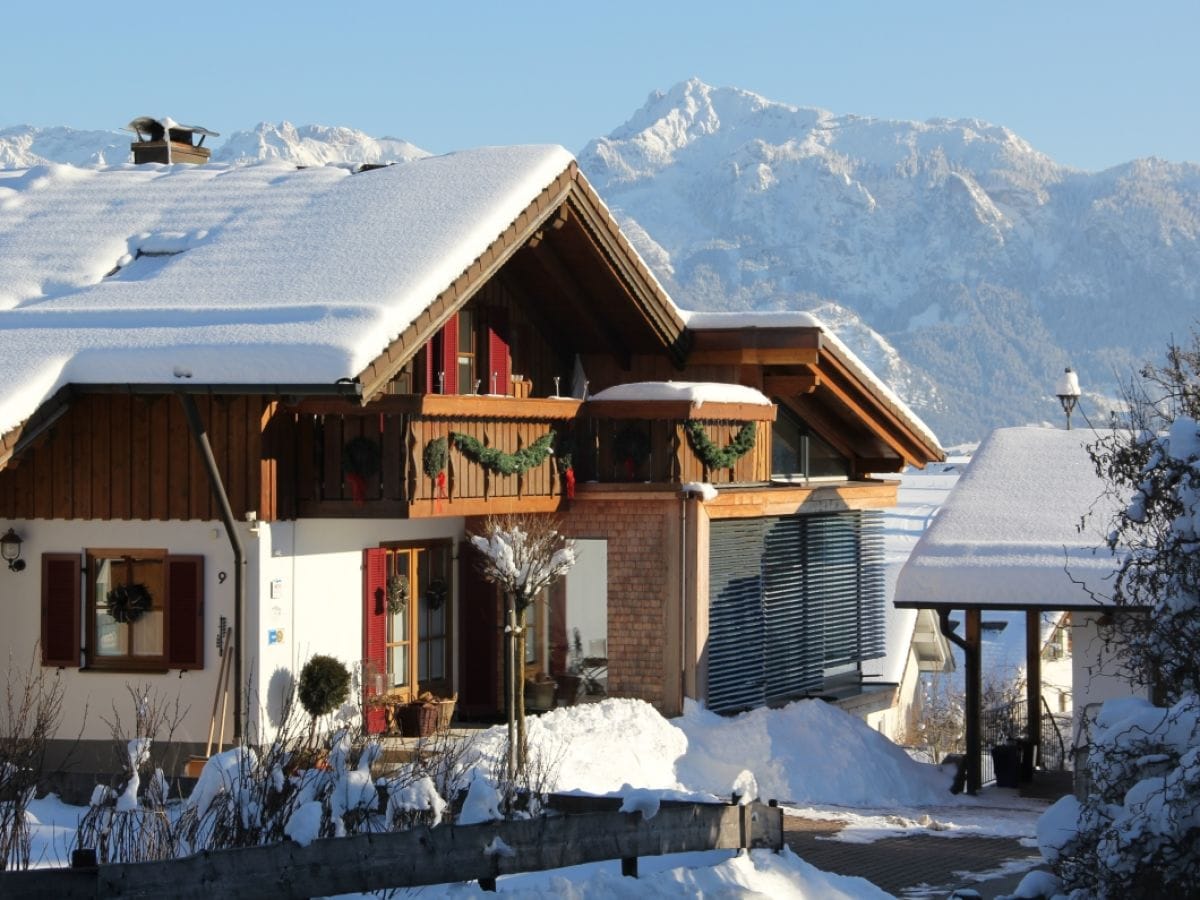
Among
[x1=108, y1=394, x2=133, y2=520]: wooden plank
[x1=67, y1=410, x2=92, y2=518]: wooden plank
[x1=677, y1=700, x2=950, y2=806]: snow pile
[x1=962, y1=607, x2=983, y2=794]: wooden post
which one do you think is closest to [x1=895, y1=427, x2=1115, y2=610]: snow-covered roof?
[x1=962, y1=607, x2=983, y2=794]: wooden post

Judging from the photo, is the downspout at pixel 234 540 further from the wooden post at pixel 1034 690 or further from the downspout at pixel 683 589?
the wooden post at pixel 1034 690

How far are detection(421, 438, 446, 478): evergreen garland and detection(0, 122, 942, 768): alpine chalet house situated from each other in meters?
0.06

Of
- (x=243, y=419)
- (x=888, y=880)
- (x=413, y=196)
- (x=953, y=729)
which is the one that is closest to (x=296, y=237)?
(x=413, y=196)

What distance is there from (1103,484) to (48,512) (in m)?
12.4

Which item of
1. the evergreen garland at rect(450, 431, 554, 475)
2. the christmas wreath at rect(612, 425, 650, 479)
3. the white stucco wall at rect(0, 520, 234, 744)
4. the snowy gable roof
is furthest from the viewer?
the christmas wreath at rect(612, 425, 650, 479)

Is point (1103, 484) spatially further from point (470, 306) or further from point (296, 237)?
point (296, 237)

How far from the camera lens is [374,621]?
837 inches

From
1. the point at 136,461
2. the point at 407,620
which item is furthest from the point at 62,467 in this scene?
the point at 407,620

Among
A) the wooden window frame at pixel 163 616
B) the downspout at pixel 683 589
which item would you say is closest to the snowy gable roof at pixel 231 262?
the wooden window frame at pixel 163 616

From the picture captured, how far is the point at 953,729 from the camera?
38.7 metres

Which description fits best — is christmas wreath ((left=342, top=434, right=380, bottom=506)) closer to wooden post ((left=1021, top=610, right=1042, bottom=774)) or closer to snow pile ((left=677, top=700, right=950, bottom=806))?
snow pile ((left=677, top=700, right=950, bottom=806))

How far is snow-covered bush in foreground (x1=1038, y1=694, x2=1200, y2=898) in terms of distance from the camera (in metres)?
10.8

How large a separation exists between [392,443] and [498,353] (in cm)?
424

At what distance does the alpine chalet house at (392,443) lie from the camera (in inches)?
752
